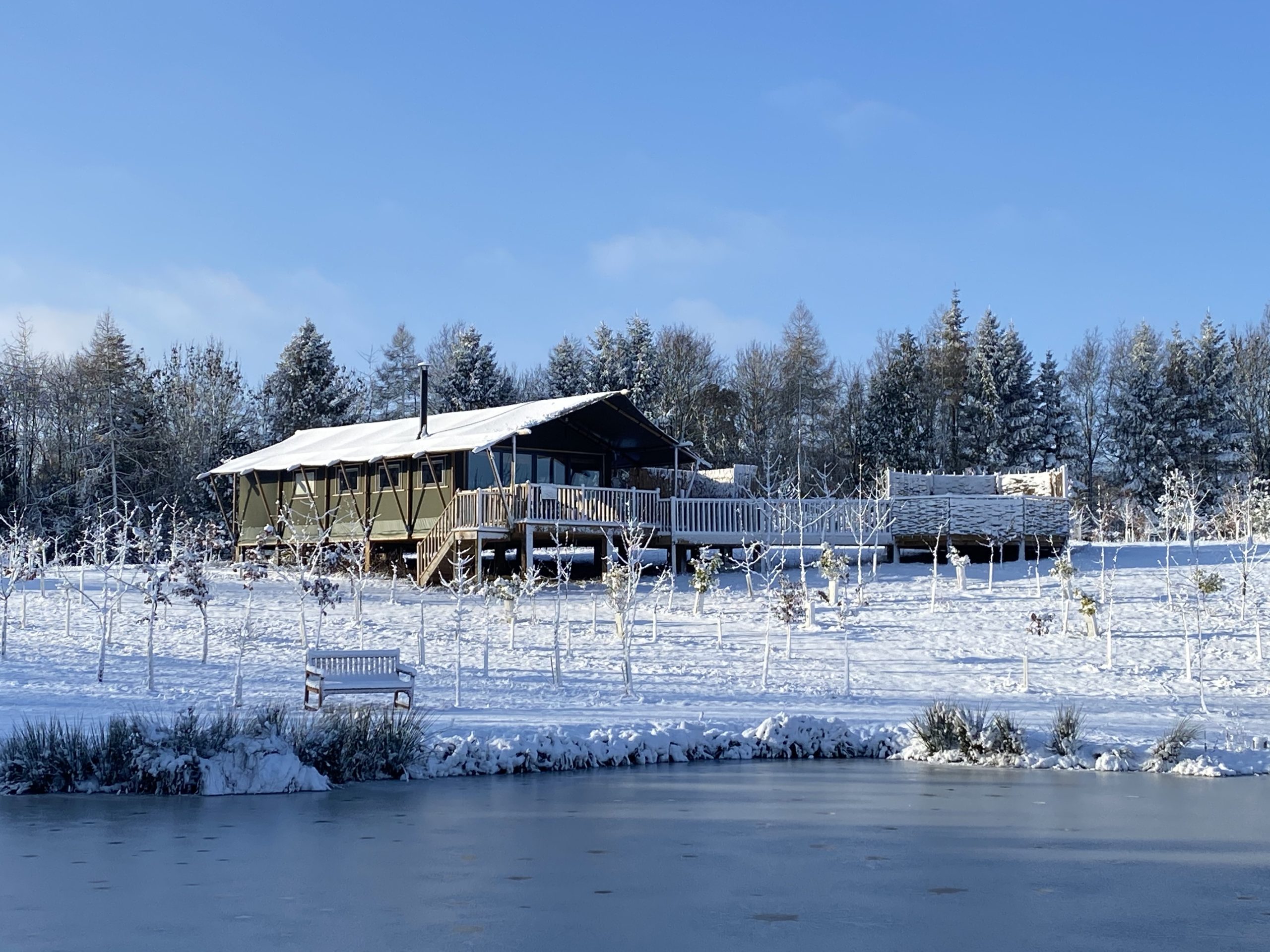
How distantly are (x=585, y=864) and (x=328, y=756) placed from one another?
5320mm

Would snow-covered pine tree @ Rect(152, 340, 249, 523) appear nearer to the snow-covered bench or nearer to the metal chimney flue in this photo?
the metal chimney flue

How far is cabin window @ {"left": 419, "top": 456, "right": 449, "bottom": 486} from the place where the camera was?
103 feet

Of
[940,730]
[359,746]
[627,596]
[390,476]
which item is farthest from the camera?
[390,476]

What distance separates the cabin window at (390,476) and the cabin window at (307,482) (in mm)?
2595

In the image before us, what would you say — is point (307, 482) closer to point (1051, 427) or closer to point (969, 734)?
point (969, 734)

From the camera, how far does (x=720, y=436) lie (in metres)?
51.2

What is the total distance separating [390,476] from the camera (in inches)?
1302

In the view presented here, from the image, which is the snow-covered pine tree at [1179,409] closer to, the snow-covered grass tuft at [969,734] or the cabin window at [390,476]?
the cabin window at [390,476]

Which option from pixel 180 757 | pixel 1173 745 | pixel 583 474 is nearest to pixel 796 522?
pixel 583 474

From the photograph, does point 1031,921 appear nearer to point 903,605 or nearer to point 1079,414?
point 903,605

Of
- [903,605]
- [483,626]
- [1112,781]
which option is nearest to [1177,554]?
[903,605]

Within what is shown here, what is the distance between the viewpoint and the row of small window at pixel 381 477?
3161 cm

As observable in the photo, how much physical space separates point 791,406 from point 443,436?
23.8 meters

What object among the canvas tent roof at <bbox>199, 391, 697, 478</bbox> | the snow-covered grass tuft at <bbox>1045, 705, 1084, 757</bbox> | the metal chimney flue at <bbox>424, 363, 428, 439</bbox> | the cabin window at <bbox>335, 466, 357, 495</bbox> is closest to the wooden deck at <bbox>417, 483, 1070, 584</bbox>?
the canvas tent roof at <bbox>199, 391, 697, 478</bbox>
